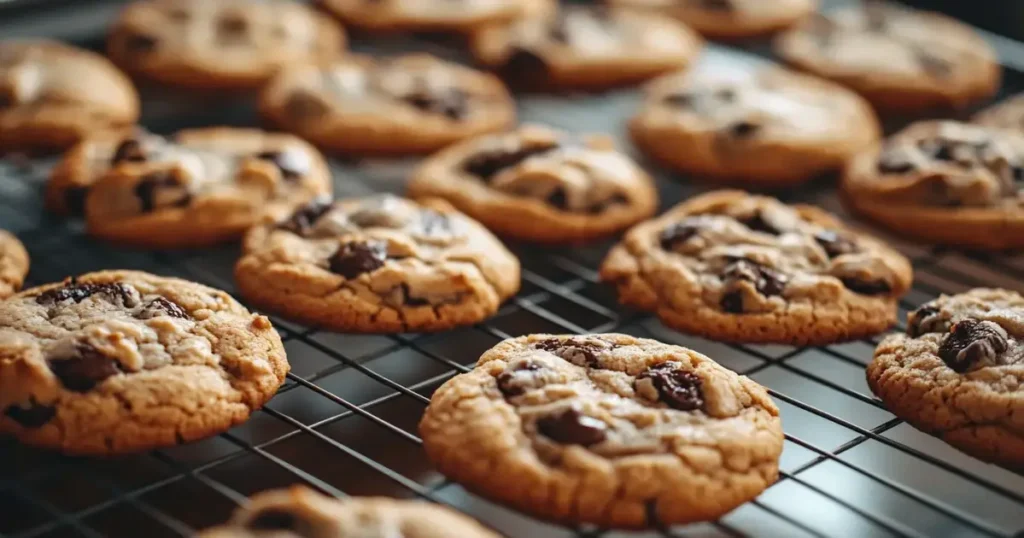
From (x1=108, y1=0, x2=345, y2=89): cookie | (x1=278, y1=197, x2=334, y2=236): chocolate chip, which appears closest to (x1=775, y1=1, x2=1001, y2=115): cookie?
(x1=108, y1=0, x2=345, y2=89): cookie

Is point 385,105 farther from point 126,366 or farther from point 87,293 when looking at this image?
point 126,366

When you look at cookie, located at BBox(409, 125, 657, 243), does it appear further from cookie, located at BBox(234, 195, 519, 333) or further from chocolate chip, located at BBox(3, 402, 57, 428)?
chocolate chip, located at BBox(3, 402, 57, 428)

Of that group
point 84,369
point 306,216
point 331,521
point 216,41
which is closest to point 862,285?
point 306,216

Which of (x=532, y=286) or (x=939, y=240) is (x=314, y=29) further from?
(x=939, y=240)

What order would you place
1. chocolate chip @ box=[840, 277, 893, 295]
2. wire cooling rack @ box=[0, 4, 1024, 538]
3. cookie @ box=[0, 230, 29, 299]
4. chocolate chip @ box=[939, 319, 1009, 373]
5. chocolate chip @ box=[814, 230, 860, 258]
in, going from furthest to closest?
1. chocolate chip @ box=[814, 230, 860, 258]
2. chocolate chip @ box=[840, 277, 893, 295]
3. cookie @ box=[0, 230, 29, 299]
4. chocolate chip @ box=[939, 319, 1009, 373]
5. wire cooling rack @ box=[0, 4, 1024, 538]

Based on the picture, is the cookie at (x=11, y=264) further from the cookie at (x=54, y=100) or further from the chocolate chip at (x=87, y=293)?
the cookie at (x=54, y=100)

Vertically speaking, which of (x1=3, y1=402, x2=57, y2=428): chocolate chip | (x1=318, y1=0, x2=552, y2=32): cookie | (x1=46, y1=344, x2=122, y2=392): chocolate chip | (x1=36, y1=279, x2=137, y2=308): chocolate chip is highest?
(x1=318, y1=0, x2=552, y2=32): cookie

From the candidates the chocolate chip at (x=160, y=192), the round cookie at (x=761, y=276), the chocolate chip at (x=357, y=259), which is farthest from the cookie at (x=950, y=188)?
the chocolate chip at (x=160, y=192)
